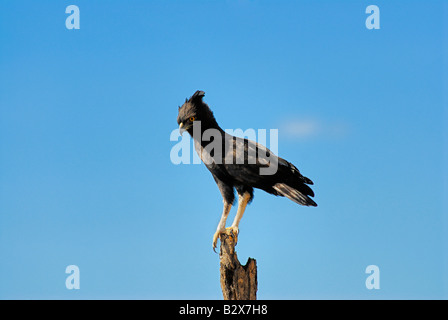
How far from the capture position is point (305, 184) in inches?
401

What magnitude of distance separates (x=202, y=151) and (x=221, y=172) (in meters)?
0.61

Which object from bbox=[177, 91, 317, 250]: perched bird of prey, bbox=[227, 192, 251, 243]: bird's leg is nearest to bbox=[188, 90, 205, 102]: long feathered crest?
bbox=[177, 91, 317, 250]: perched bird of prey

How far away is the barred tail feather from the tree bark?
1.42 m

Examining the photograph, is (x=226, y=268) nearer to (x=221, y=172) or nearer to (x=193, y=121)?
(x=221, y=172)

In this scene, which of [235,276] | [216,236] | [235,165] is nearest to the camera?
[235,276]

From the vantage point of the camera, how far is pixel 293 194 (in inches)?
384

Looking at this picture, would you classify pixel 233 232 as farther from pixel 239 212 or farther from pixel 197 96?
pixel 197 96

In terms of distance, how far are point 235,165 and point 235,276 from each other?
2182 mm

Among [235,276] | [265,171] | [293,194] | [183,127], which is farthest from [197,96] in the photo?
[235,276]
